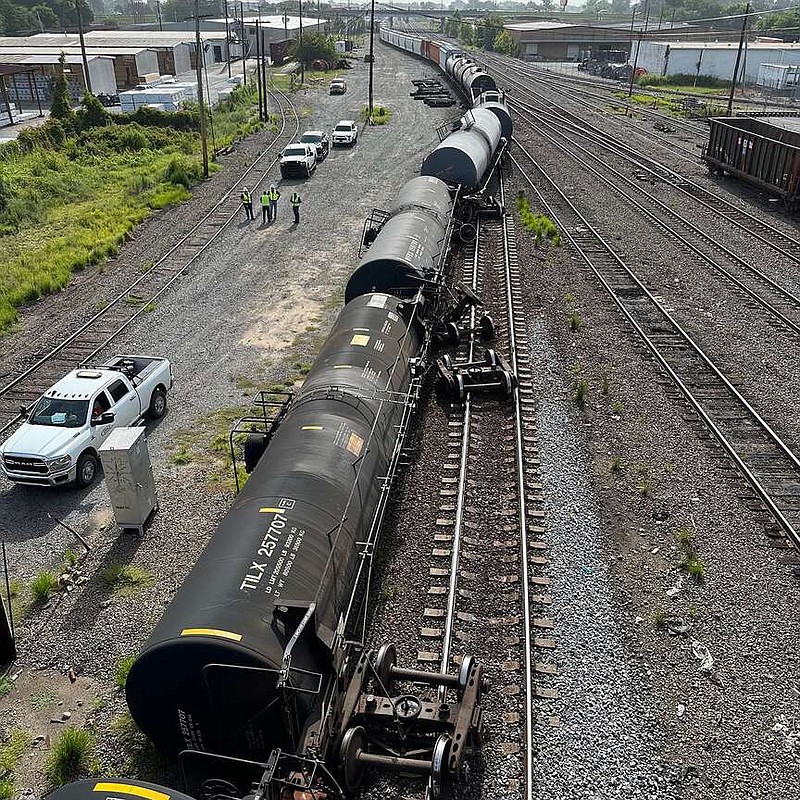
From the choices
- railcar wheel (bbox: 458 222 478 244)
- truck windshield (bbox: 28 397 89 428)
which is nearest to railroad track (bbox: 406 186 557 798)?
truck windshield (bbox: 28 397 89 428)

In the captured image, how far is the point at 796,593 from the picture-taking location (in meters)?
12.1

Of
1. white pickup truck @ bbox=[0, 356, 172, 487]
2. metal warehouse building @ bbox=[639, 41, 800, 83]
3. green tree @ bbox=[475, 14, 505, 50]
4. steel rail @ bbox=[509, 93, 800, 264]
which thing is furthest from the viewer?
green tree @ bbox=[475, 14, 505, 50]

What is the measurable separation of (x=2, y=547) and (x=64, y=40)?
9974cm

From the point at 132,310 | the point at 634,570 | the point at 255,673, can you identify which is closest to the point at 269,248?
the point at 132,310

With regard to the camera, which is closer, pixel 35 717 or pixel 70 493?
pixel 35 717

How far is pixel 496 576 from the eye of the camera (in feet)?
41.4

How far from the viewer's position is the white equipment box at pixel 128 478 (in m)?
13.8

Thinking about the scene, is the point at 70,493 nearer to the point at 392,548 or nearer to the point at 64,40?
the point at 392,548

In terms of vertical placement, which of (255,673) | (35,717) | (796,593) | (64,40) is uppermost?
(64,40)

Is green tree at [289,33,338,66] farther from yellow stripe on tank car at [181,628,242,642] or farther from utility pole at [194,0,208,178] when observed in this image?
yellow stripe on tank car at [181,628,242,642]

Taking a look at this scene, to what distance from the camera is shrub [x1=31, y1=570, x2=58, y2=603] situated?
41.4ft

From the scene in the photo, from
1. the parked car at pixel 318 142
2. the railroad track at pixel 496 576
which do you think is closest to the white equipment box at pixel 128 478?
the railroad track at pixel 496 576

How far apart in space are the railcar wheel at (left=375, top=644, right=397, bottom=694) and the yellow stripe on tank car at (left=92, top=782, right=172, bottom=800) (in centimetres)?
410

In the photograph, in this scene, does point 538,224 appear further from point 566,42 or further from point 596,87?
point 566,42
